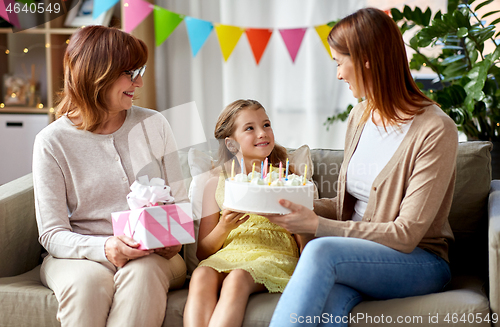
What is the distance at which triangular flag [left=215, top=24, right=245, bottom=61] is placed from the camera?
2971 millimetres

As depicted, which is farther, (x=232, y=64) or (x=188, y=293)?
(x=232, y=64)

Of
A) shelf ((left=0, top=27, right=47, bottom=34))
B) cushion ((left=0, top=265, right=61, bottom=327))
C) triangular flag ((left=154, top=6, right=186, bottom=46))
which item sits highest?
triangular flag ((left=154, top=6, right=186, bottom=46))

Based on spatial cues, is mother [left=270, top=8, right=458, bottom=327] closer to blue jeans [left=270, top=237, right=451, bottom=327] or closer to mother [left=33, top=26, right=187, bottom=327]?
blue jeans [left=270, top=237, right=451, bottom=327]

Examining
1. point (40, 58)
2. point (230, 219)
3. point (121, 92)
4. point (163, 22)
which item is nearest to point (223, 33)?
point (163, 22)

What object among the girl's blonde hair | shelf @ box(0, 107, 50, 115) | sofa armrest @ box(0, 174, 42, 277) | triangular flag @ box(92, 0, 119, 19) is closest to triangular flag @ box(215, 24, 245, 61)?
triangular flag @ box(92, 0, 119, 19)

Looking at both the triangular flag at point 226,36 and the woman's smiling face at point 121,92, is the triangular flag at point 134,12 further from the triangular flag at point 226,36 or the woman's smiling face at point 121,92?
the woman's smiling face at point 121,92

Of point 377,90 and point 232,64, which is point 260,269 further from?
point 232,64

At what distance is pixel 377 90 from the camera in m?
1.41

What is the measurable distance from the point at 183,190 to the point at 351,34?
0.75 m

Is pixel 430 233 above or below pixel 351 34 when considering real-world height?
below

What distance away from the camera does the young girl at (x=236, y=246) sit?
136cm

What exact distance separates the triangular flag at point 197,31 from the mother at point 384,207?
1640 millimetres

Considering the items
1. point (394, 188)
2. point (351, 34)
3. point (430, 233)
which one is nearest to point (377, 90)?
point (351, 34)

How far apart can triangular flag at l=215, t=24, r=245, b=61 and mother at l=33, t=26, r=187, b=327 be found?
1.44m
